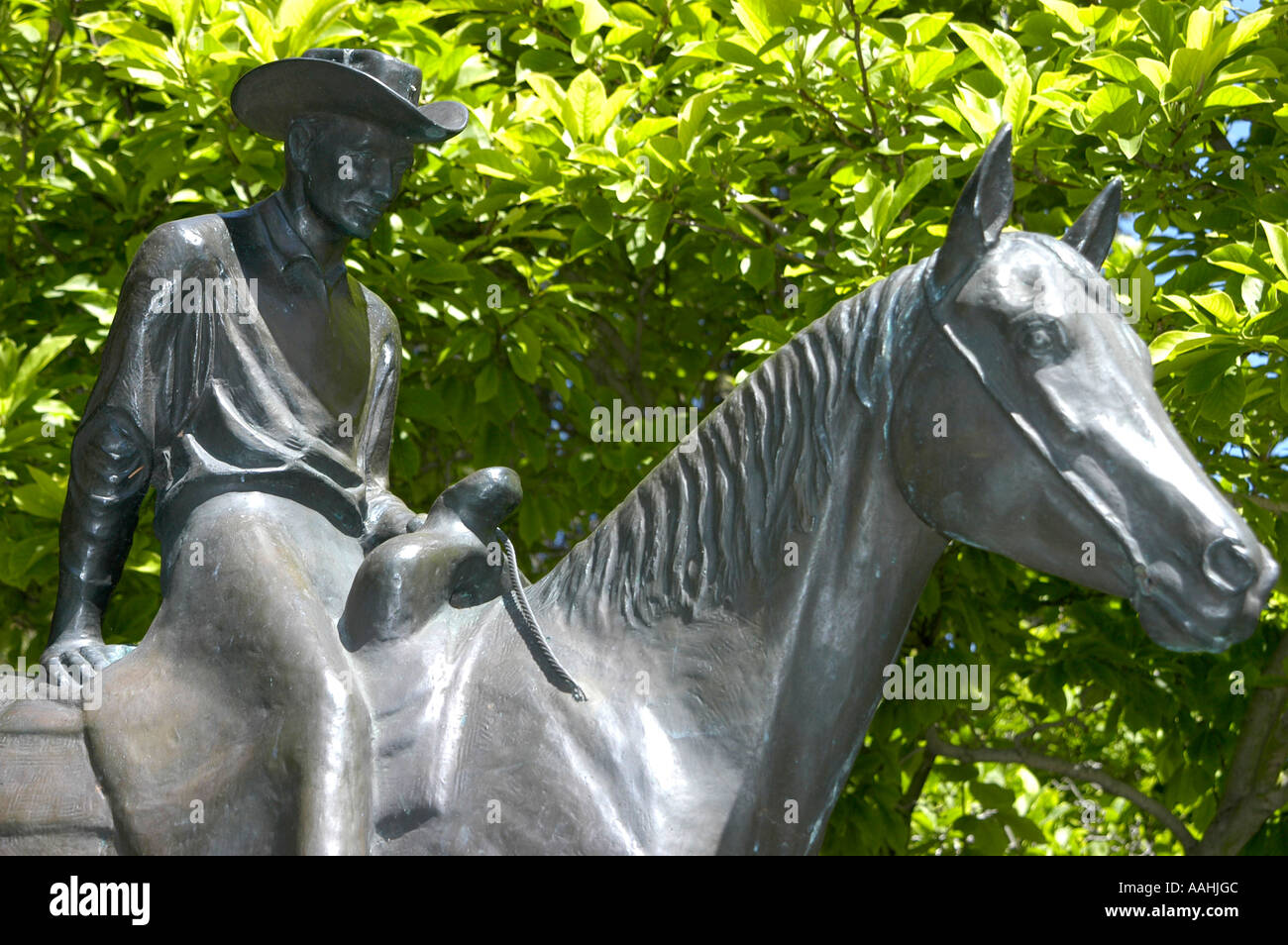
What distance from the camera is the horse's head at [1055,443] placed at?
2191 mm

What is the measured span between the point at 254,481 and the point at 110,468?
30 centimetres

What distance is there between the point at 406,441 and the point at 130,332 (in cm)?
289

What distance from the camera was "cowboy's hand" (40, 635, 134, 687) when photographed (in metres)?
2.88

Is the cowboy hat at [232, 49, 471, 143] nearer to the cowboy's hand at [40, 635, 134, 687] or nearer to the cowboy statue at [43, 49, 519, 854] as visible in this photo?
the cowboy statue at [43, 49, 519, 854]

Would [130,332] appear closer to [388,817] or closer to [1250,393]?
[388,817]

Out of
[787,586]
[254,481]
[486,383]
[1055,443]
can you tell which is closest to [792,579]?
[787,586]

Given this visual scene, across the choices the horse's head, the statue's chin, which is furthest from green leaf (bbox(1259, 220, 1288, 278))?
the statue's chin

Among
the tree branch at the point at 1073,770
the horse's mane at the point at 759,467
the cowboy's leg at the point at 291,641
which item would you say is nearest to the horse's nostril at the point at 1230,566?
the horse's mane at the point at 759,467

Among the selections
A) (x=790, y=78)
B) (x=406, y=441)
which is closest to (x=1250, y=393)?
(x=790, y=78)

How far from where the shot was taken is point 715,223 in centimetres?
504

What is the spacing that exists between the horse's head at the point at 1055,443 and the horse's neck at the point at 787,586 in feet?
0.29

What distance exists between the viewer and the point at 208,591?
2762 mm

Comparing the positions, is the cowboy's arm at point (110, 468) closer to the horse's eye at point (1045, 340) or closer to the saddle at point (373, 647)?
the saddle at point (373, 647)

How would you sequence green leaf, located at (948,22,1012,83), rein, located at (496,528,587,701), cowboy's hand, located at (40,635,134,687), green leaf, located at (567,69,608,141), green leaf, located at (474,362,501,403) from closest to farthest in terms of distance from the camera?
rein, located at (496,528,587,701), cowboy's hand, located at (40,635,134,687), green leaf, located at (948,22,1012,83), green leaf, located at (567,69,608,141), green leaf, located at (474,362,501,403)
